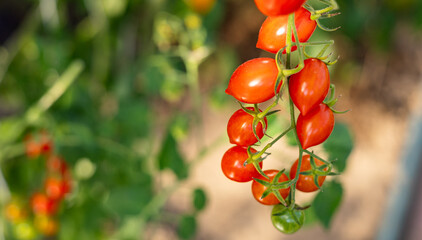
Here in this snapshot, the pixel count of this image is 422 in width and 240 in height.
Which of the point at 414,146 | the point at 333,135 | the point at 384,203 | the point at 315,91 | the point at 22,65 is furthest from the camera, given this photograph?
the point at 384,203

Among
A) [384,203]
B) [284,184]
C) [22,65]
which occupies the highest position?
[284,184]

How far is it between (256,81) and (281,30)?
0.03 m

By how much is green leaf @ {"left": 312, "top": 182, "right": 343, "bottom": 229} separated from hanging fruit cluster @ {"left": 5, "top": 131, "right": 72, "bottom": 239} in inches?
17.6

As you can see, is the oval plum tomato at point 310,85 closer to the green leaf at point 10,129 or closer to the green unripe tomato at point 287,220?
the green unripe tomato at point 287,220

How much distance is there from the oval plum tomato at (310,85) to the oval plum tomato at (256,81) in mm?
11

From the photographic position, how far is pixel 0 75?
2.42 feet

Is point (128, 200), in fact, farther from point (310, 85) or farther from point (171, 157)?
point (310, 85)

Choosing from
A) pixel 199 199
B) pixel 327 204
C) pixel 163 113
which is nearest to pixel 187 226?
pixel 199 199

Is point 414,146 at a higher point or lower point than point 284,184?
lower

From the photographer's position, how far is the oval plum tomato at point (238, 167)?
21 centimetres

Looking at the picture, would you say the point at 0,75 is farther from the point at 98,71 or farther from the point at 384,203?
the point at 384,203

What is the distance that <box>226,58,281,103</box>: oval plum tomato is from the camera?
0.19 metres

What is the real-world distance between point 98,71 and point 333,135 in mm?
574

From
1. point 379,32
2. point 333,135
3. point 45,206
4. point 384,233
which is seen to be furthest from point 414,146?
point 45,206
